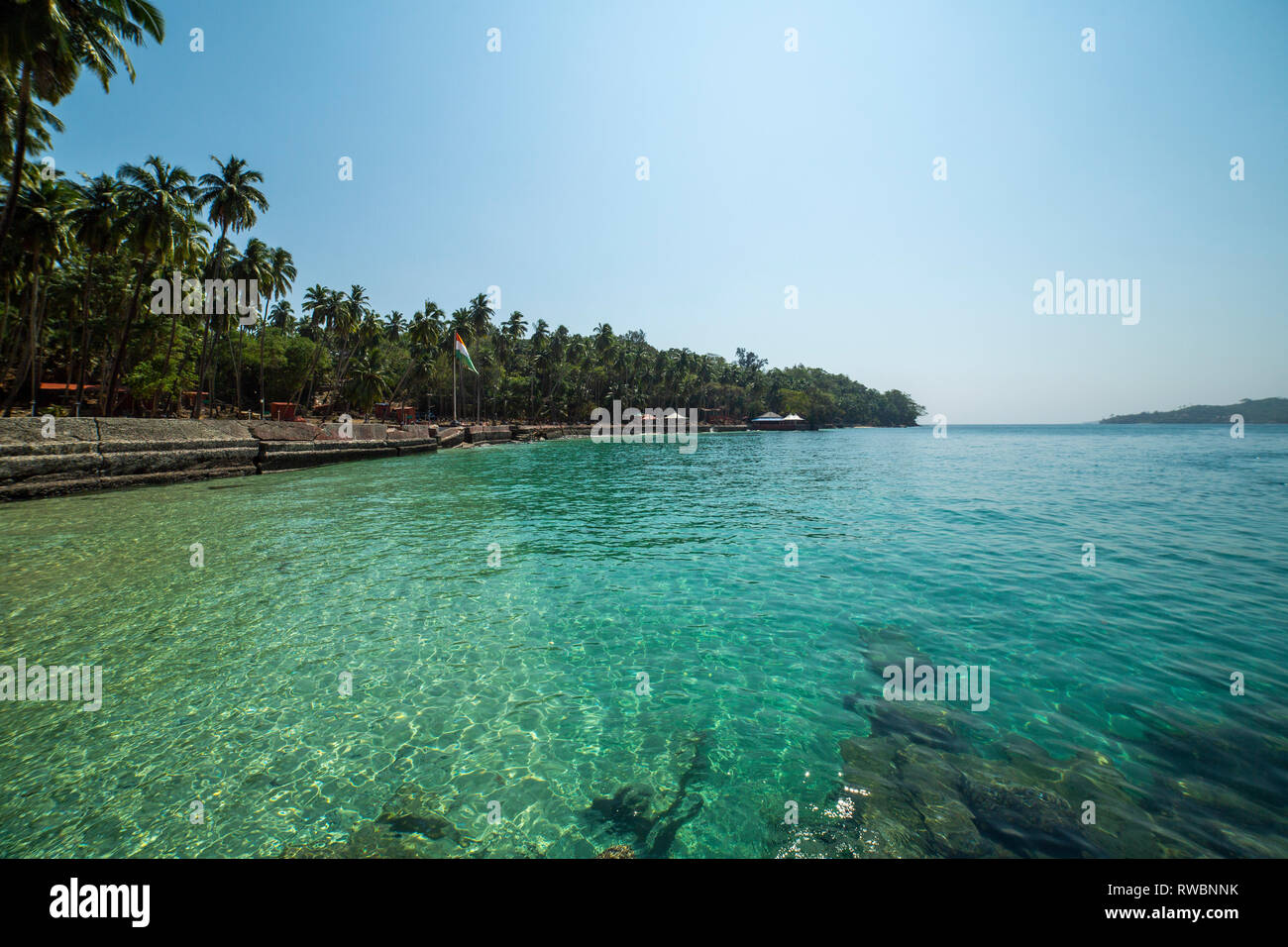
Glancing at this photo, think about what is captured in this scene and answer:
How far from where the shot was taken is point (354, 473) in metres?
27.2

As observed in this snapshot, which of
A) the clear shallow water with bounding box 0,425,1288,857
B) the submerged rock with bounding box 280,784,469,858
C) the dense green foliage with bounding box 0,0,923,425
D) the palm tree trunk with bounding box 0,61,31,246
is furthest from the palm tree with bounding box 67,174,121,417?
the submerged rock with bounding box 280,784,469,858

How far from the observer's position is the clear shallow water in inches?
144

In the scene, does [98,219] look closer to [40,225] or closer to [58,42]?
[40,225]

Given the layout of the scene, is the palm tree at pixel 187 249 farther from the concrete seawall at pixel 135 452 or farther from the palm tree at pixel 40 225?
the concrete seawall at pixel 135 452

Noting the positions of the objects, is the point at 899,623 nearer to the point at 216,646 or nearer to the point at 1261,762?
the point at 1261,762

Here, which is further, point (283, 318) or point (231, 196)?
point (283, 318)

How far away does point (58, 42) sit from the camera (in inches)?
646

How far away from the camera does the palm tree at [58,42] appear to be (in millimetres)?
14898

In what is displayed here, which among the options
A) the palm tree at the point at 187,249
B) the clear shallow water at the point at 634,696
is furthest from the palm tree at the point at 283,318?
the clear shallow water at the point at 634,696

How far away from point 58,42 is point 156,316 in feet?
88.0

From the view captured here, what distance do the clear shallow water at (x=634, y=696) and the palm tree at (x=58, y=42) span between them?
15095mm

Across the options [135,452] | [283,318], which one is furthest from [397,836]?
[283,318]

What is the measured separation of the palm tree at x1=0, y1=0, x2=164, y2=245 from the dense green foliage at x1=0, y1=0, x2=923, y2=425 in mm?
47

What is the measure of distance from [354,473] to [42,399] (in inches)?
1596
